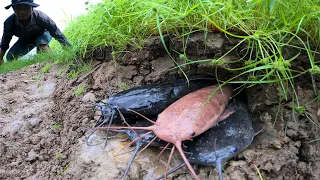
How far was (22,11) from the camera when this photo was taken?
4441 millimetres

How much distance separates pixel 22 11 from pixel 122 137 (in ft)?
11.9

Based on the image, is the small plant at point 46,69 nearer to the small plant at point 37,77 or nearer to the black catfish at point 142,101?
the small plant at point 37,77

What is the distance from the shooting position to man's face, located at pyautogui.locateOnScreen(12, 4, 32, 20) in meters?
4.40

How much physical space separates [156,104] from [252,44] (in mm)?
675

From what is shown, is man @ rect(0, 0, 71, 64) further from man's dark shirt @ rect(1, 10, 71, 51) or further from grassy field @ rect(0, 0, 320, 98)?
grassy field @ rect(0, 0, 320, 98)

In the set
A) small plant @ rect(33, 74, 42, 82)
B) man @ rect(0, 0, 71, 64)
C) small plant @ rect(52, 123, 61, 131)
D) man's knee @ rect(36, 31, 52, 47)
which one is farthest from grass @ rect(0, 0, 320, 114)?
man's knee @ rect(36, 31, 52, 47)

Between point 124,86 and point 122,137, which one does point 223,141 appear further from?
point 124,86

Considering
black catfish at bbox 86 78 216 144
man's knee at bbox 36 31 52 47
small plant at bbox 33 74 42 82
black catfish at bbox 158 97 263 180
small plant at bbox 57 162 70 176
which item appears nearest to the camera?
black catfish at bbox 158 97 263 180

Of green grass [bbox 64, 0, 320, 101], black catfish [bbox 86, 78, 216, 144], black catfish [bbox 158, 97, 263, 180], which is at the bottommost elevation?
black catfish [bbox 158, 97, 263, 180]

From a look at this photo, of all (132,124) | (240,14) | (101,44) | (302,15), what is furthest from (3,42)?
(302,15)

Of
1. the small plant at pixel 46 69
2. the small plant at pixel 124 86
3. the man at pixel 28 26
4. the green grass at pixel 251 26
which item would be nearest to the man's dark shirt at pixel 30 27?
the man at pixel 28 26

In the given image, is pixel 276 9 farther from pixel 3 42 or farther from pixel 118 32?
pixel 3 42

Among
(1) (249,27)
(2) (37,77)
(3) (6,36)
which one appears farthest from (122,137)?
(3) (6,36)

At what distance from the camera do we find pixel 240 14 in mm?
1693
